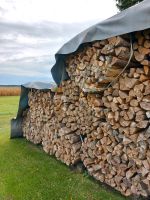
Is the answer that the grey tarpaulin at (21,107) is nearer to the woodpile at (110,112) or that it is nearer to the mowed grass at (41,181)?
the mowed grass at (41,181)

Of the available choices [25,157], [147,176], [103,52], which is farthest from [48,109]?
[147,176]

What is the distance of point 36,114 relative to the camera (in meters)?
7.82

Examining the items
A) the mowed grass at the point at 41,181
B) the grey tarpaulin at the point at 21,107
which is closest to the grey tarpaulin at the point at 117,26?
the mowed grass at the point at 41,181

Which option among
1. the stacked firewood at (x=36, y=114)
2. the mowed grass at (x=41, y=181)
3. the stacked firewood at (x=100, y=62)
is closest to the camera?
the stacked firewood at (x=100, y=62)

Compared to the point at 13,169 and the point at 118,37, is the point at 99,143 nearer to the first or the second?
the point at 118,37

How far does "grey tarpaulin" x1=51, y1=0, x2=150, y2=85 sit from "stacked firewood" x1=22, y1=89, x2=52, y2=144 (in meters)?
1.66

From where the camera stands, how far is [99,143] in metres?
5.10

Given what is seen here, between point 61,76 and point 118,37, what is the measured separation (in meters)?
2.01

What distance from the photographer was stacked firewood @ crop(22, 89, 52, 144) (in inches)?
283

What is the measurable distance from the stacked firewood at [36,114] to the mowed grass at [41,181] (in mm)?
513

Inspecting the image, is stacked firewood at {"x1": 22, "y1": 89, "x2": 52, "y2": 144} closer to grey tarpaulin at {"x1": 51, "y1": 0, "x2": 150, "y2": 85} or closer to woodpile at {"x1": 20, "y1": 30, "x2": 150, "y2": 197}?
woodpile at {"x1": 20, "y1": 30, "x2": 150, "y2": 197}

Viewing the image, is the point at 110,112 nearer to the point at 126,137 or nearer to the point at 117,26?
the point at 126,137

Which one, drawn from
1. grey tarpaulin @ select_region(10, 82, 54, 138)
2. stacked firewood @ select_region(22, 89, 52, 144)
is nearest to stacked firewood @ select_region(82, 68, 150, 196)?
stacked firewood @ select_region(22, 89, 52, 144)

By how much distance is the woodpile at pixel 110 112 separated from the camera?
420 cm
